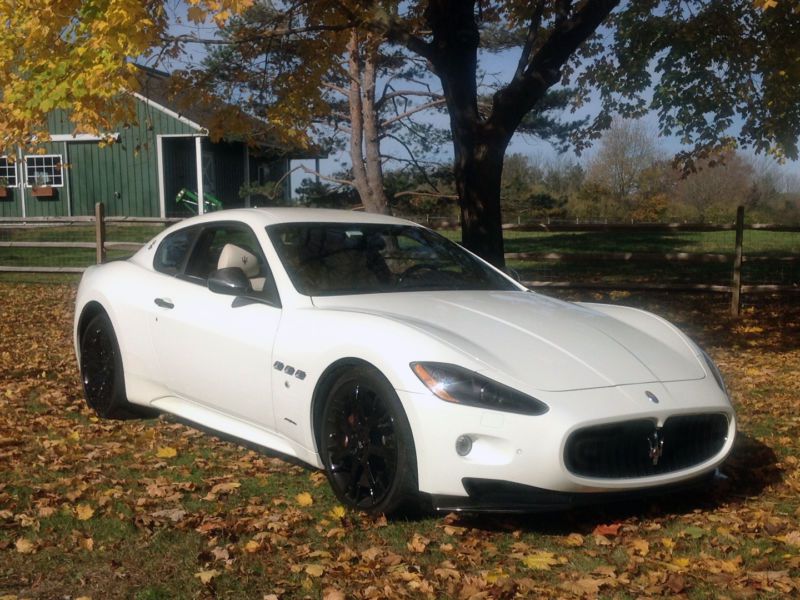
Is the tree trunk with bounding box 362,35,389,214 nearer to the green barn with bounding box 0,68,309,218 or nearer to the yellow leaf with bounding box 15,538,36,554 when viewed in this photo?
the green barn with bounding box 0,68,309,218

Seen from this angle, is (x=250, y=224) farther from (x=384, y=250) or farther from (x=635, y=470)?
(x=635, y=470)

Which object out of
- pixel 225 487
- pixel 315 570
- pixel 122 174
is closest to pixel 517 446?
pixel 315 570

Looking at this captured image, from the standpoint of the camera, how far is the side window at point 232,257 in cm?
560

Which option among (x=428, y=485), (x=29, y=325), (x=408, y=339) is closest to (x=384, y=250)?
Answer: (x=408, y=339)

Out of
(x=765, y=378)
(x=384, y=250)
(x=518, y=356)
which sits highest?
(x=384, y=250)

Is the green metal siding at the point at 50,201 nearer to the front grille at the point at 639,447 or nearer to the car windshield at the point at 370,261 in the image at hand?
the car windshield at the point at 370,261

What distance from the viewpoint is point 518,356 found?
455cm

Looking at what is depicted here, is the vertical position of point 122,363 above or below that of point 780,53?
below

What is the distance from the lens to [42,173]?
102 feet

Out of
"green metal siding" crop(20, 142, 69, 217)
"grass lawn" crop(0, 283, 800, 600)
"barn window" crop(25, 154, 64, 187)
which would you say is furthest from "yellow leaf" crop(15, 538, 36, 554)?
"barn window" crop(25, 154, 64, 187)

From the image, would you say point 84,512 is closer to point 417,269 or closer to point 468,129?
point 417,269

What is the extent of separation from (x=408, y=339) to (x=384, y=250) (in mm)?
1451

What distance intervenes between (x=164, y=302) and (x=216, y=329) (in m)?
0.72

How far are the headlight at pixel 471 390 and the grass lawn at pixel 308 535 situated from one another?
2.10 ft
